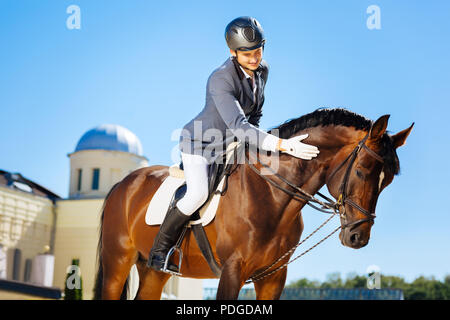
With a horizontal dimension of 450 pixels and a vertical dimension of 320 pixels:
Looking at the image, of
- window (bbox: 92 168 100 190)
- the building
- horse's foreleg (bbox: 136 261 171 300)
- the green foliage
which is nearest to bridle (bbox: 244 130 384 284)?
horse's foreleg (bbox: 136 261 171 300)

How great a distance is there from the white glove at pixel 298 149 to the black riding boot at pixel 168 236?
1.00 m

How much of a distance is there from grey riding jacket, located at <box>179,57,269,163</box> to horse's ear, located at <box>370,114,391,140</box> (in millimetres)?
800

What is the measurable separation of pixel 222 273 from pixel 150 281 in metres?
1.69

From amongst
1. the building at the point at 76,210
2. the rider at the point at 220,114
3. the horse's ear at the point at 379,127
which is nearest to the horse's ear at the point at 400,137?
the horse's ear at the point at 379,127

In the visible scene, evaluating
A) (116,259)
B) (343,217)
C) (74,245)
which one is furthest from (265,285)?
(74,245)

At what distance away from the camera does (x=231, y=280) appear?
4148 mm

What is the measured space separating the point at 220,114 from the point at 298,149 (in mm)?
688

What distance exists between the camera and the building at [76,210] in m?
42.2

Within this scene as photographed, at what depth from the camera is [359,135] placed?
4.28 metres

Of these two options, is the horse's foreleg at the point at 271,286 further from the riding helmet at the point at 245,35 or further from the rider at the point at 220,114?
the riding helmet at the point at 245,35

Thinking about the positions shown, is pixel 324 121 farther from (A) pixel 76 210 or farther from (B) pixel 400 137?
(A) pixel 76 210

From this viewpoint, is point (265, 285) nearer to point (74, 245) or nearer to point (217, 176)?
point (217, 176)

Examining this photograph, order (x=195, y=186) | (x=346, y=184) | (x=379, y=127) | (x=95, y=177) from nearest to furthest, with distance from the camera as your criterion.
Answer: (x=379, y=127) < (x=346, y=184) < (x=195, y=186) < (x=95, y=177)

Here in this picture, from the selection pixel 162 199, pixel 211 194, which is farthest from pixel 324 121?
pixel 162 199
